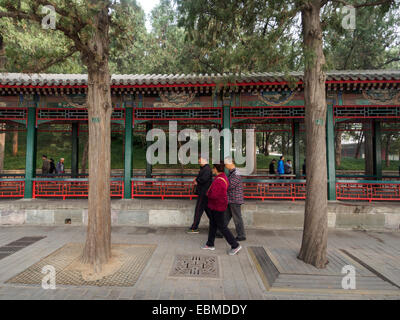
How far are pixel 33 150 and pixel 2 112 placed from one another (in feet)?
5.19

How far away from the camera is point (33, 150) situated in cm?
758

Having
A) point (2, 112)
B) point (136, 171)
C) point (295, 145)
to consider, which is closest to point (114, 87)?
point (2, 112)

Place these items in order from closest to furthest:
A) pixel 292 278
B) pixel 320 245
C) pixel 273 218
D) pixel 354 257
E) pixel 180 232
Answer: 1. pixel 292 278
2. pixel 320 245
3. pixel 354 257
4. pixel 180 232
5. pixel 273 218

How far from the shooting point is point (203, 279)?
355 centimetres

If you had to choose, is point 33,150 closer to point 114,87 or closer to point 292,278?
point 114,87

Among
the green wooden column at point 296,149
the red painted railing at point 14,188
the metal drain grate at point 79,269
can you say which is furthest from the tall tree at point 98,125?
the green wooden column at point 296,149

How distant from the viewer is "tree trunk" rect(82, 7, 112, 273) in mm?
3977

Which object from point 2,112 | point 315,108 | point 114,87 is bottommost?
point 315,108

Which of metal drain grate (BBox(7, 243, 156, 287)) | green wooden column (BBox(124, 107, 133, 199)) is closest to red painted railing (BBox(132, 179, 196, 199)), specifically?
green wooden column (BBox(124, 107, 133, 199))

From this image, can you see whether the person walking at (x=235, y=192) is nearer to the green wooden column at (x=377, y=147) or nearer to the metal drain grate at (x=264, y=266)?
the metal drain grate at (x=264, y=266)

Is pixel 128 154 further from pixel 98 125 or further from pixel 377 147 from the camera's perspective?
pixel 377 147

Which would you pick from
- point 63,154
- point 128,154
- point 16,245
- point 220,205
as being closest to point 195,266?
point 220,205

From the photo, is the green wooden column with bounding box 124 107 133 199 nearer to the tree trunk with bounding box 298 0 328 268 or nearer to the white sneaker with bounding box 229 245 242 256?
the white sneaker with bounding box 229 245 242 256

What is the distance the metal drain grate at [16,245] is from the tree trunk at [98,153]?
6.36 feet
